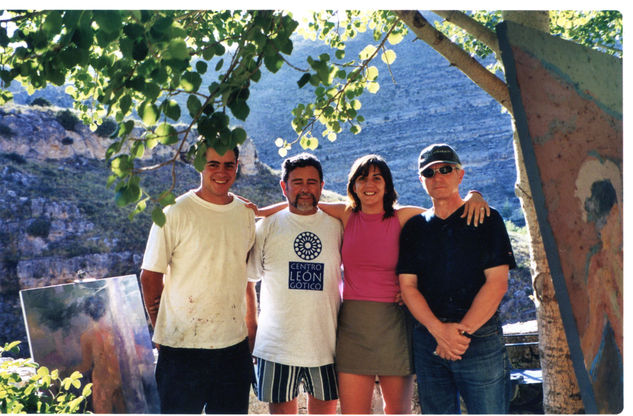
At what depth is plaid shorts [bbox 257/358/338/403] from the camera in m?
3.17

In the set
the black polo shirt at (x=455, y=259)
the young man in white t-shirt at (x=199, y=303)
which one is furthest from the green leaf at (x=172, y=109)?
the black polo shirt at (x=455, y=259)

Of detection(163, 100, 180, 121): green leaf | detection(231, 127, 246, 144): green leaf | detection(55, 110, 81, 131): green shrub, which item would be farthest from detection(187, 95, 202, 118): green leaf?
detection(55, 110, 81, 131): green shrub

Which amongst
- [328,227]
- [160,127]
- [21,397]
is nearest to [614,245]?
[328,227]

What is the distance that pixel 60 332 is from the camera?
4824mm

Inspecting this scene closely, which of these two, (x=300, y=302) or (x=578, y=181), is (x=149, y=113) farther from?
(x=578, y=181)

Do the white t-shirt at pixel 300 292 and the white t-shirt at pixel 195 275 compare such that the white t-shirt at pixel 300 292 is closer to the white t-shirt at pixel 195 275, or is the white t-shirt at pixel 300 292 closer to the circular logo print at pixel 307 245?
the circular logo print at pixel 307 245

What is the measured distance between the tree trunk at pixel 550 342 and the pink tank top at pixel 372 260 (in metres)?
1.04

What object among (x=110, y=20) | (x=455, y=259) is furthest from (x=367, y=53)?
(x=110, y=20)

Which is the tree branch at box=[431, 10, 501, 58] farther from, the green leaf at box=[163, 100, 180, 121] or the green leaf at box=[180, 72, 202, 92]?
the green leaf at box=[163, 100, 180, 121]

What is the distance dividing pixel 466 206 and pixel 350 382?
1.14 m

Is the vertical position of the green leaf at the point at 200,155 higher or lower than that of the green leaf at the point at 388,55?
lower

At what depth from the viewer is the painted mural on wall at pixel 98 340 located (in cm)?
478

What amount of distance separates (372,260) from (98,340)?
298 cm

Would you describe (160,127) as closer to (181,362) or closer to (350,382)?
(181,362)
